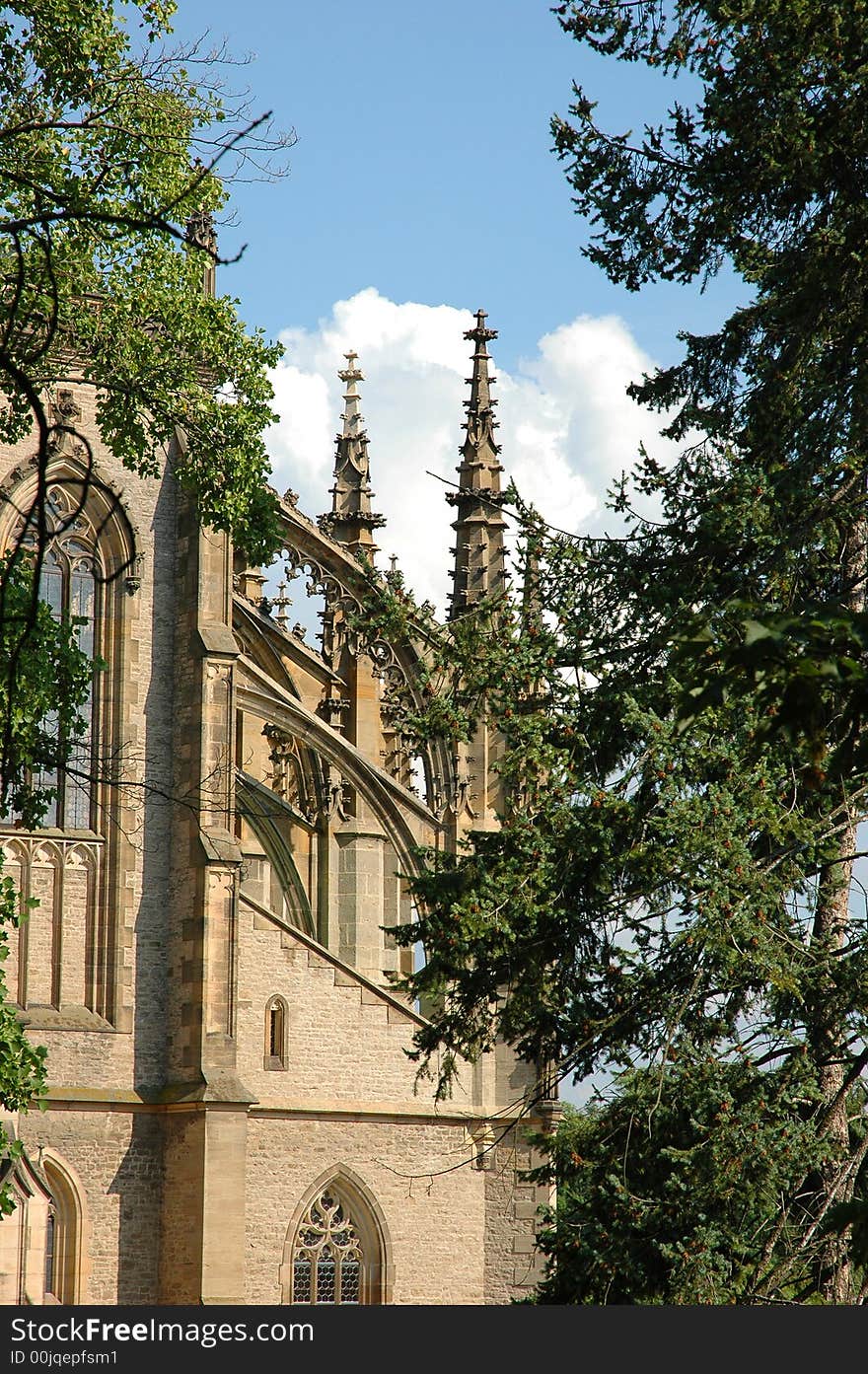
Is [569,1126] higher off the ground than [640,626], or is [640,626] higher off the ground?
[640,626]

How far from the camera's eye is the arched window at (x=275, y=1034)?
23.0m

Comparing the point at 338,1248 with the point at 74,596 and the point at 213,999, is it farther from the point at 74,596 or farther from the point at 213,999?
the point at 74,596

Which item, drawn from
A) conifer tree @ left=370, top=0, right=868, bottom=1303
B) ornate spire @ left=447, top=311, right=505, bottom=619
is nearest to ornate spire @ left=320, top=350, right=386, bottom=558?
ornate spire @ left=447, top=311, right=505, bottom=619

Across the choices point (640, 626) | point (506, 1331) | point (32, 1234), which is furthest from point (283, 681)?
point (506, 1331)

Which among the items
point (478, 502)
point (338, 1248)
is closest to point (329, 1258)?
point (338, 1248)

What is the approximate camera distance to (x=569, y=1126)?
42.6 ft

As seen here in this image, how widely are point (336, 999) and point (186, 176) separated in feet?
41.1

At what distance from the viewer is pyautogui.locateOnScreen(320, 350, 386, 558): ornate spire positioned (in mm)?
28750

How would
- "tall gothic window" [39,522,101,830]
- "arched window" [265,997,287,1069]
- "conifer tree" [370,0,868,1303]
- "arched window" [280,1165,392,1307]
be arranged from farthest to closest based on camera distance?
"arched window" [265,997,287,1069] < "arched window" [280,1165,392,1307] < "tall gothic window" [39,522,101,830] < "conifer tree" [370,0,868,1303]

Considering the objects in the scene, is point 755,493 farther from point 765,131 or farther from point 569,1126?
point 569,1126

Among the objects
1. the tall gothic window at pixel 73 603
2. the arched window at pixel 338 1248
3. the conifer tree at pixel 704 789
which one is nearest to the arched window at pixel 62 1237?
the arched window at pixel 338 1248

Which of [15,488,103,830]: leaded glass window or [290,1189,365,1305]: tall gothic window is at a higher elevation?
[15,488,103,830]: leaded glass window

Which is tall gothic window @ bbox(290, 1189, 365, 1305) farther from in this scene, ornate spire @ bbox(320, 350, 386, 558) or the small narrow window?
ornate spire @ bbox(320, 350, 386, 558)

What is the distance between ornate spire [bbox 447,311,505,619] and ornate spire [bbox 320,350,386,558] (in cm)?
142
